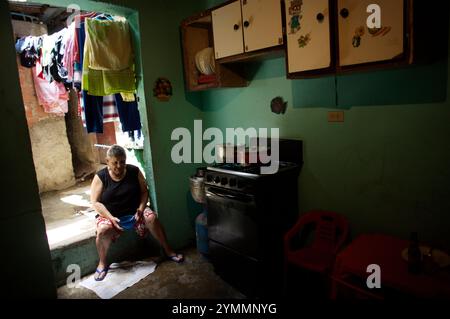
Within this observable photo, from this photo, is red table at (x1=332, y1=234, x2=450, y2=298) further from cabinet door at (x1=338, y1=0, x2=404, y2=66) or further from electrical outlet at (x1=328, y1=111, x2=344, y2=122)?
cabinet door at (x1=338, y1=0, x2=404, y2=66)

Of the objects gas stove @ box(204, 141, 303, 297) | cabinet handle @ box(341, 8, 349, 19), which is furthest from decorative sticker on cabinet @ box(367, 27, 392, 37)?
gas stove @ box(204, 141, 303, 297)

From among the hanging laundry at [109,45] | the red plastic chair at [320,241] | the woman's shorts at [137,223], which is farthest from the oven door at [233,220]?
the hanging laundry at [109,45]

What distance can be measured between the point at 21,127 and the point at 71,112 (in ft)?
16.4

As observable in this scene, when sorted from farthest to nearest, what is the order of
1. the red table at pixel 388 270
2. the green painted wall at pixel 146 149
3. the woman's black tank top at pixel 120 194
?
the woman's black tank top at pixel 120 194
the green painted wall at pixel 146 149
the red table at pixel 388 270

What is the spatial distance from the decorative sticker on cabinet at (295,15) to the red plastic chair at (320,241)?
1.67 meters

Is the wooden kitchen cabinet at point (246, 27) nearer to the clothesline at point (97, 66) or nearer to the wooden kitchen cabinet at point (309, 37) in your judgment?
the wooden kitchen cabinet at point (309, 37)

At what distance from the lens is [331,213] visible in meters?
2.88

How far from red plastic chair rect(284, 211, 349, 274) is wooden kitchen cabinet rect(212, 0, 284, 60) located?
161 cm

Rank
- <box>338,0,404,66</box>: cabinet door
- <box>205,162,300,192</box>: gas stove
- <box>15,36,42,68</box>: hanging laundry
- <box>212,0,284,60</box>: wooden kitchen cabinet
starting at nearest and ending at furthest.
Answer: <box>338,0,404,66</box>: cabinet door → <box>212,0,284,60</box>: wooden kitchen cabinet → <box>205,162,300,192</box>: gas stove → <box>15,36,42,68</box>: hanging laundry

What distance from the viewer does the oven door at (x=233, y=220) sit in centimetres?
273

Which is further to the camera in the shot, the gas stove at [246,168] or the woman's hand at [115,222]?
the woman's hand at [115,222]

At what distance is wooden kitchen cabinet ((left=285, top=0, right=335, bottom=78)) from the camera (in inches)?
86.2

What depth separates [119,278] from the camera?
11.0 ft
